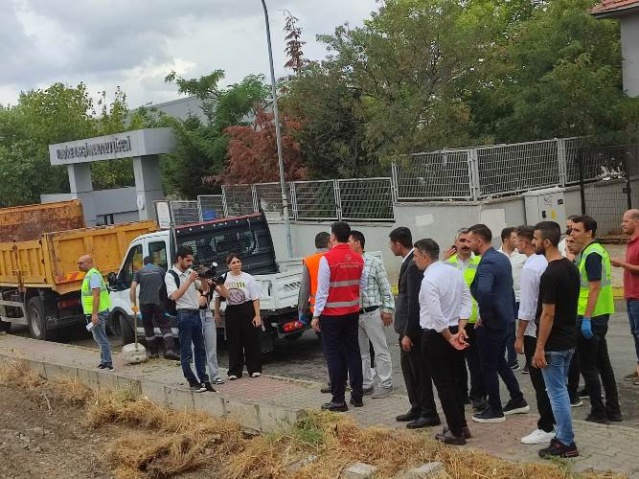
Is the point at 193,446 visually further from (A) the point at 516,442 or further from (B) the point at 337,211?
(B) the point at 337,211

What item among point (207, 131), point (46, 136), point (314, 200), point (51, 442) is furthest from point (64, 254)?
point (46, 136)

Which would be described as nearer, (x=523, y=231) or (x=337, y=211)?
(x=523, y=231)

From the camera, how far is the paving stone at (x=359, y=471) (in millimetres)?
5355

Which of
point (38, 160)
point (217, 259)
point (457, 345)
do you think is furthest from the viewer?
point (38, 160)

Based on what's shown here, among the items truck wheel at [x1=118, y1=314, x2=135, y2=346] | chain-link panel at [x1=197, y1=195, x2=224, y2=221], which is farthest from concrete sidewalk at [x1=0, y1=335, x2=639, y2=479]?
chain-link panel at [x1=197, y1=195, x2=224, y2=221]

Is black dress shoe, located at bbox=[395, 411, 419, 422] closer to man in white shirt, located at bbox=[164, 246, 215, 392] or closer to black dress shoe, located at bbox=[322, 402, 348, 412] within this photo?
black dress shoe, located at bbox=[322, 402, 348, 412]

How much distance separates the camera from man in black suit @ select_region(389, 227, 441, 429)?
20.8 feet

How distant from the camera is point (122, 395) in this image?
8.50m

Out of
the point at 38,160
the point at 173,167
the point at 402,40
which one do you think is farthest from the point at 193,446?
the point at 38,160

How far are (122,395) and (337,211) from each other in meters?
11.7

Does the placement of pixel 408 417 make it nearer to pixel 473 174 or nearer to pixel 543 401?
pixel 543 401

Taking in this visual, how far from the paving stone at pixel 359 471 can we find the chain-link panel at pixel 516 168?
36.9 ft

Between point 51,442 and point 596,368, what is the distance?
522cm

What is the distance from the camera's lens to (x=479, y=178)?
15.9 metres
